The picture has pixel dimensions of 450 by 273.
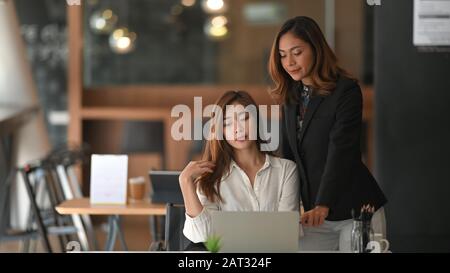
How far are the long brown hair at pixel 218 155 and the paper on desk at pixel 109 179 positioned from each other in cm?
54

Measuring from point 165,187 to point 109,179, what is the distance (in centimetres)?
26

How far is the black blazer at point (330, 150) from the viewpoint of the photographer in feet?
11.5

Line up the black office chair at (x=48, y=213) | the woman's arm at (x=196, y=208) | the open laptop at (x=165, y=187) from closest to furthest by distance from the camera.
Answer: the woman's arm at (x=196, y=208) → the open laptop at (x=165, y=187) → the black office chair at (x=48, y=213)

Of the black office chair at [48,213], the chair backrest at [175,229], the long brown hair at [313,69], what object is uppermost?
the long brown hair at [313,69]

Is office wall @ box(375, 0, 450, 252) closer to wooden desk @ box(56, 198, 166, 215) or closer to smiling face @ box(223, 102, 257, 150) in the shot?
smiling face @ box(223, 102, 257, 150)

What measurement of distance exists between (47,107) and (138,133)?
259cm

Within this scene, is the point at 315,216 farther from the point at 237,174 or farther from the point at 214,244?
the point at 214,244

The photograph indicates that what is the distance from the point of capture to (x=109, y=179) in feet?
13.0

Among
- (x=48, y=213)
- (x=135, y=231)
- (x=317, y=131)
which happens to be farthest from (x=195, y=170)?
(x=48, y=213)

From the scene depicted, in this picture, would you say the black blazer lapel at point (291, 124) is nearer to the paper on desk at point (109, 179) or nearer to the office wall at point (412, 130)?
the office wall at point (412, 130)

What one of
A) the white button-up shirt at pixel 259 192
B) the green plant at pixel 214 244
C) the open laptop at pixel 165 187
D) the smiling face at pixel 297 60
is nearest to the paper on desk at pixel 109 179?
the open laptop at pixel 165 187

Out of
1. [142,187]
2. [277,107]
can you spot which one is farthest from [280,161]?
[142,187]
